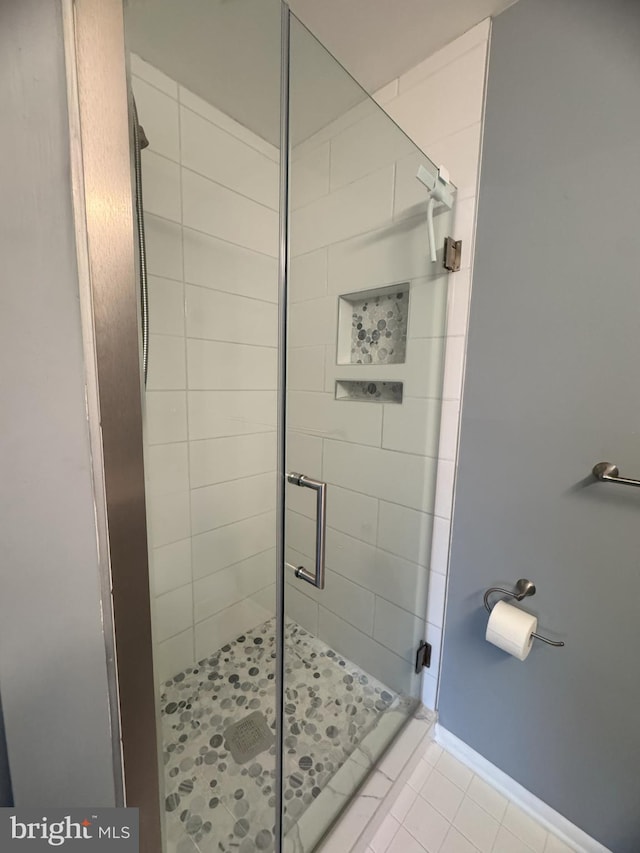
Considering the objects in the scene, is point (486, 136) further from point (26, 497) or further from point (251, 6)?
point (26, 497)

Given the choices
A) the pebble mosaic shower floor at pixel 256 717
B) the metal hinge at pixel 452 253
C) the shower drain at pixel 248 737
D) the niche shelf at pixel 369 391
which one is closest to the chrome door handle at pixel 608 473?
the niche shelf at pixel 369 391

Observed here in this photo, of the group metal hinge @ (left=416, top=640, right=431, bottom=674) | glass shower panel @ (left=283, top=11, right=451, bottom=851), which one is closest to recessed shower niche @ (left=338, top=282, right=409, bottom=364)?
glass shower panel @ (left=283, top=11, right=451, bottom=851)

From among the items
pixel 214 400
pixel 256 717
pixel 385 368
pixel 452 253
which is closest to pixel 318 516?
pixel 385 368

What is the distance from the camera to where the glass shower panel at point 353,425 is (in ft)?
3.21

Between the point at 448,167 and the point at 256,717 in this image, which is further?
the point at 256,717

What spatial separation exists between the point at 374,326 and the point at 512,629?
3.57ft

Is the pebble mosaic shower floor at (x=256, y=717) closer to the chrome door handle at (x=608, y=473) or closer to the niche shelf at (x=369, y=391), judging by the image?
the niche shelf at (x=369, y=391)

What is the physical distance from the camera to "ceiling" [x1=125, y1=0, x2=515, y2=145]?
878 mm

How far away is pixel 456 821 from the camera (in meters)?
1.00

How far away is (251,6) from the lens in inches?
34.9

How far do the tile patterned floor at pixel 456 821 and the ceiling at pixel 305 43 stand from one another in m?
2.06

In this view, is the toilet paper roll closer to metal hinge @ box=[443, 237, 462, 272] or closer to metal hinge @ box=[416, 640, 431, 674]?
metal hinge @ box=[416, 640, 431, 674]

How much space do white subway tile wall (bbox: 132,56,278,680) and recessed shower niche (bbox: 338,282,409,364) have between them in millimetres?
243

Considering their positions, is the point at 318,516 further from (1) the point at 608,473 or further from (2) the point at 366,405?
(1) the point at 608,473
